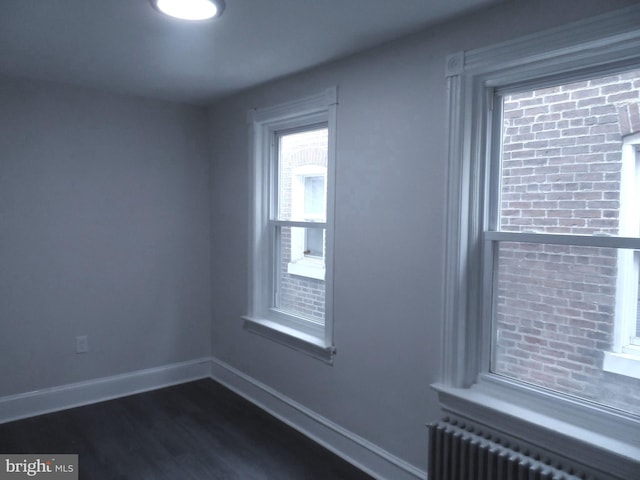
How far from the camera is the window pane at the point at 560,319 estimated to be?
1.81m

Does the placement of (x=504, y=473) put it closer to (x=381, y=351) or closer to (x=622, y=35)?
(x=381, y=351)

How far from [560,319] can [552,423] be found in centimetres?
42

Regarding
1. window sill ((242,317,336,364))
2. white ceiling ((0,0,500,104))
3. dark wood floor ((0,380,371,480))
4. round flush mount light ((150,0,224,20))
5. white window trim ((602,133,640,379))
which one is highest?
white ceiling ((0,0,500,104))

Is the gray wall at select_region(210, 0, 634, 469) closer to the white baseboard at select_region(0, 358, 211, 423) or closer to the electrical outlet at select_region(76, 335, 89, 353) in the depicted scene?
the white baseboard at select_region(0, 358, 211, 423)

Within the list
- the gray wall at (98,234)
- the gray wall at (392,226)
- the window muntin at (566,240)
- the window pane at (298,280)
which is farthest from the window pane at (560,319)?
the gray wall at (98,234)

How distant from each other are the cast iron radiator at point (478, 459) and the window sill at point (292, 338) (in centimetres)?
91

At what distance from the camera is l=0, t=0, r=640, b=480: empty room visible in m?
1.86

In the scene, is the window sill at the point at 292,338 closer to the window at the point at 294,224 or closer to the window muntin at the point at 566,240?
the window at the point at 294,224

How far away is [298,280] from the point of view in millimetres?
3379

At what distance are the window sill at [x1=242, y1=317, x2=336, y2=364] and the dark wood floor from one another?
1.84 ft

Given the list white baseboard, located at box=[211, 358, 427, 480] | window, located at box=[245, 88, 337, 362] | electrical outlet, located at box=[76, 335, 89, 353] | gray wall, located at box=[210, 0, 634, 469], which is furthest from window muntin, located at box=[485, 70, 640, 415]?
electrical outlet, located at box=[76, 335, 89, 353]

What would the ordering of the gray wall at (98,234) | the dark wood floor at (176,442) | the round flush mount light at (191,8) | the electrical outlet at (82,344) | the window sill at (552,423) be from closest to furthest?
the window sill at (552,423), the round flush mount light at (191,8), the dark wood floor at (176,442), the gray wall at (98,234), the electrical outlet at (82,344)

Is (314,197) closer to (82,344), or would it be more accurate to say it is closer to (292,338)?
(292,338)

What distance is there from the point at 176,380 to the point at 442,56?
3.28m
